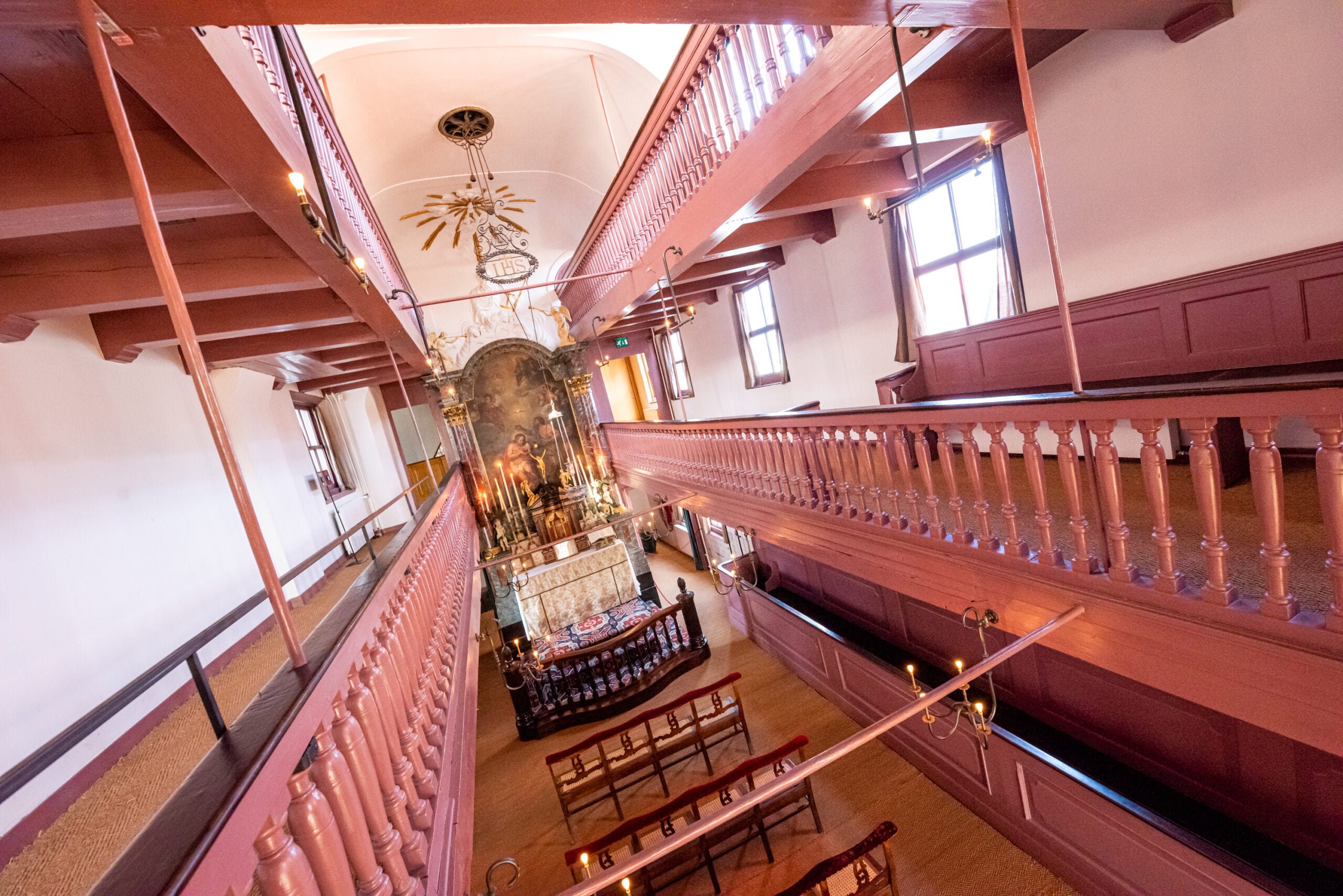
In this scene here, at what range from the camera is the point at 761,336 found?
30.7 feet

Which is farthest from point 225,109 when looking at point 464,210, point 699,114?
point 464,210

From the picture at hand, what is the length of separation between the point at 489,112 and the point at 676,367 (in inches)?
244

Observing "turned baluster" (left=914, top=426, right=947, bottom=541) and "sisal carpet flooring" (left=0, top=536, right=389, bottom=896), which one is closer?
"sisal carpet flooring" (left=0, top=536, right=389, bottom=896)

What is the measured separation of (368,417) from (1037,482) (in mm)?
13608

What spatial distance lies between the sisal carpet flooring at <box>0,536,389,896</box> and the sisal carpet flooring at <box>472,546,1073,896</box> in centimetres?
274

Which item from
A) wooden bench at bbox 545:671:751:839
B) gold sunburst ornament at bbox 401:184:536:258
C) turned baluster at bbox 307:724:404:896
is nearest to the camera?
turned baluster at bbox 307:724:404:896

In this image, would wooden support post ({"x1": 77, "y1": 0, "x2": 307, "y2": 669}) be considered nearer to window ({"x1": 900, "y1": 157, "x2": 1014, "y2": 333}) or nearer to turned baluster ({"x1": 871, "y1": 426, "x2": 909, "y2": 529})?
turned baluster ({"x1": 871, "y1": 426, "x2": 909, "y2": 529})

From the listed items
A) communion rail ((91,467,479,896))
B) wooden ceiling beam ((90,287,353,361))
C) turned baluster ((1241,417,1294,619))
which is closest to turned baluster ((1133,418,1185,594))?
turned baluster ((1241,417,1294,619))

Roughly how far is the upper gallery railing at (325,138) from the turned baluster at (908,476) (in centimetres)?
302

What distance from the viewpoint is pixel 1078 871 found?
3.77 meters

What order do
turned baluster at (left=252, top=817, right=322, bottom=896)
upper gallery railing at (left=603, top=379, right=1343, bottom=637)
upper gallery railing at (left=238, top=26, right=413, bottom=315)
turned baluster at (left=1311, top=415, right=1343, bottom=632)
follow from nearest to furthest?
turned baluster at (left=252, top=817, right=322, bottom=896)
turned baluster at (left=1311, top=415, right=1343, bottom=632)
upper gallery railing at (left=603, top=379, right=1343, bottom=637)
upper gallery railing at (left=238, top=26, right=413, bottom=315)

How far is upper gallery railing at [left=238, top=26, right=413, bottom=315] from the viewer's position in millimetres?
2373

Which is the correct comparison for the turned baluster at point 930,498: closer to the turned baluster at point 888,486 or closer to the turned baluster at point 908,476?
the turned baluster at point 908,476

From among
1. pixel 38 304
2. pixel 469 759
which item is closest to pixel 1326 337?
pixel 469 759
